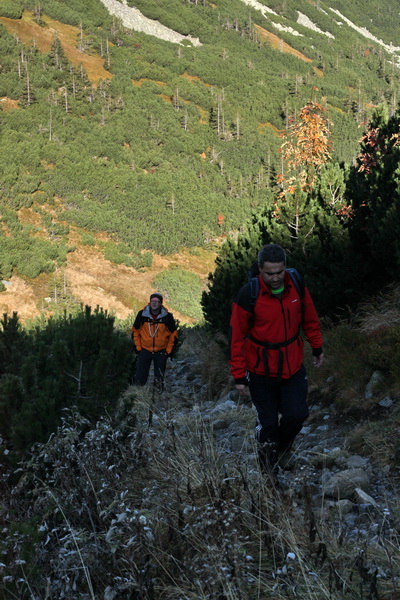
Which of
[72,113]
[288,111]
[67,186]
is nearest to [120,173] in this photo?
[67,186]

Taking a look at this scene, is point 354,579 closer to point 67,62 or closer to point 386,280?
point 386,280

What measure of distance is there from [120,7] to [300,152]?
279ft

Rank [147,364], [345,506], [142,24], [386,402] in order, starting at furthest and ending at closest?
1. [142,24]
2. [147,364]
3. [386,402]
4. [345,506]

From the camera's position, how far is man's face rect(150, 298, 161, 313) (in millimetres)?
7938

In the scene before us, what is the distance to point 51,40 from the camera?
5828 centimetres

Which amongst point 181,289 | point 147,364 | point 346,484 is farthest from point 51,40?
point 346,484

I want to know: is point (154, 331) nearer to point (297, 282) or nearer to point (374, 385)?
point (374, 385)

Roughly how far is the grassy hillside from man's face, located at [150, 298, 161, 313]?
1369 centimetres

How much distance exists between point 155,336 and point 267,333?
479cm

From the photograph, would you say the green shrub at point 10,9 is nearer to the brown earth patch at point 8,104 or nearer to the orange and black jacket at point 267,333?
the brown earth patch at point 8,104

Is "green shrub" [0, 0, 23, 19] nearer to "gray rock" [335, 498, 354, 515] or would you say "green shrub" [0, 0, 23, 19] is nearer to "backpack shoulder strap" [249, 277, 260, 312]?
"backpack shoulder strap" [249, 277, 260, 312]

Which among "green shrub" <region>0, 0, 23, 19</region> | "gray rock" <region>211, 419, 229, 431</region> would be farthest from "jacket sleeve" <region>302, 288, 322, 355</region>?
"green shrub" <region>0, 0, 23, 19</region>

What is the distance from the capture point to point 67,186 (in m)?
37.1

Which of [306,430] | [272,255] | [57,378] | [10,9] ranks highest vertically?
[272,255]
